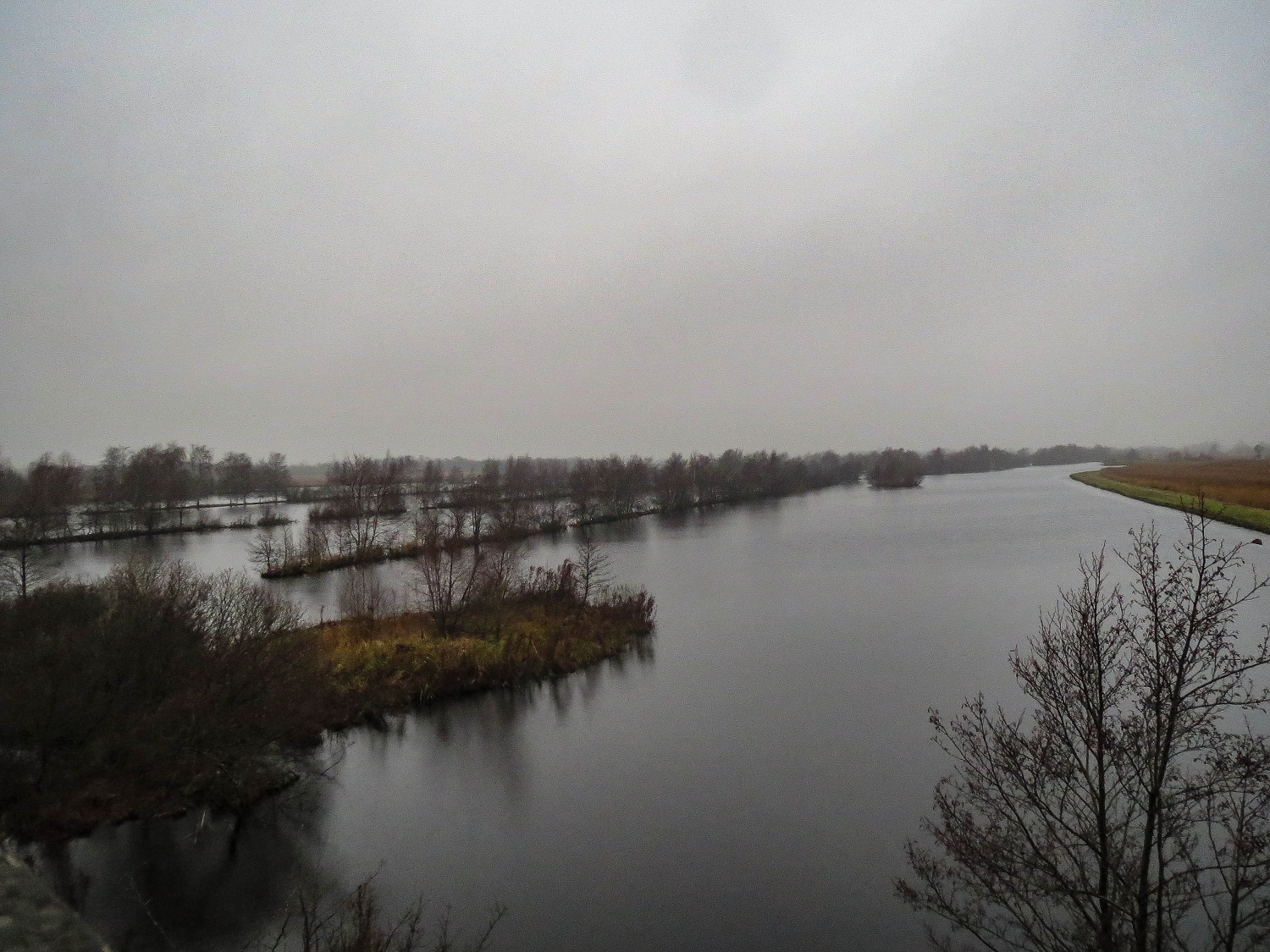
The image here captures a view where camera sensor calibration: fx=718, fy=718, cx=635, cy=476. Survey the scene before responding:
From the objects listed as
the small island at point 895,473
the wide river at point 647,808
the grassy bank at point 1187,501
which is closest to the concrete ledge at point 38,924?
the wide river at point 647,808

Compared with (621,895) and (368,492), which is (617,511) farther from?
(621,895)

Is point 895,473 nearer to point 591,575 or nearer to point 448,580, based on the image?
point 591,575

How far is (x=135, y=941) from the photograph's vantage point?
7125 millimetres

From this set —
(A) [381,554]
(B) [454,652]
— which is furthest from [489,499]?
(B) [454,652]

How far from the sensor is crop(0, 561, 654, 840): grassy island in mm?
8062

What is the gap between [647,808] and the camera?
33.2 feet

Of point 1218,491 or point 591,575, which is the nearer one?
point 591,575

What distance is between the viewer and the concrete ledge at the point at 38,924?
4.38 ft

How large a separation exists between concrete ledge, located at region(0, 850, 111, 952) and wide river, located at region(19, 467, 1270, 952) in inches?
276

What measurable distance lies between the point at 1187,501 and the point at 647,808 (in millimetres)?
43822

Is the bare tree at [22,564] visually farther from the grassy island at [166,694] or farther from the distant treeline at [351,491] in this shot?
the grassy island at [166,694]

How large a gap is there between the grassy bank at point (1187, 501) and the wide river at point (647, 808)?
203 inches

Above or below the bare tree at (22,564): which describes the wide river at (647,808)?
below

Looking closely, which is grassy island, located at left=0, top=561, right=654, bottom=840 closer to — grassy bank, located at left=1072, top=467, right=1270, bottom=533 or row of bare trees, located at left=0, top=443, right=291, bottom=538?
grassy bank, located at left=1072, top=467, right=1270, bottom=533
